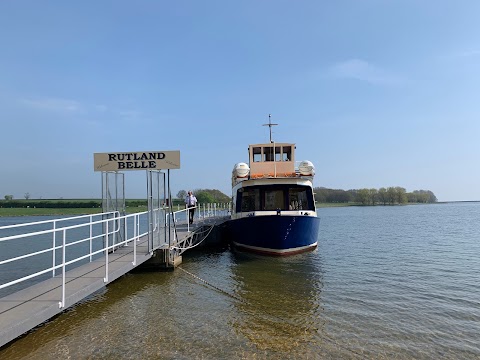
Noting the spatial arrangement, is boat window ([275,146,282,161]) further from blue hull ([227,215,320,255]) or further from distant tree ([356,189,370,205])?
distant tree ([356,189,370,205])

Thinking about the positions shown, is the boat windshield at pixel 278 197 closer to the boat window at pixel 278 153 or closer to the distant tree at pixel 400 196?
the boat window at pixel 278 153

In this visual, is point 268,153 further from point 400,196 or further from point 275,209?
point 400,196

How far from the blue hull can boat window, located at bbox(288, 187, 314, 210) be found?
2.37 feet

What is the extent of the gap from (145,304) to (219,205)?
97.5ft

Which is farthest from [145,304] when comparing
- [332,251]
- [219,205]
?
[219,205]

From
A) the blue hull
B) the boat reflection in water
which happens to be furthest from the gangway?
the boat reflection in water

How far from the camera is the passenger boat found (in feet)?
49.6

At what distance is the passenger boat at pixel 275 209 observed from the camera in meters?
15.1

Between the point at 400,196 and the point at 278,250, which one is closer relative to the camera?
the point at 278,250

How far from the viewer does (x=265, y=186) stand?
636 inches

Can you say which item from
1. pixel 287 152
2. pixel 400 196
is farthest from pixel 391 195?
pixel 287 152

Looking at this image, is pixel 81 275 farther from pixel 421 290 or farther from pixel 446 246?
pixel 446 246

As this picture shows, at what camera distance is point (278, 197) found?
53.7 ft

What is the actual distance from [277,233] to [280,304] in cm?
668
